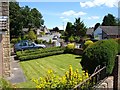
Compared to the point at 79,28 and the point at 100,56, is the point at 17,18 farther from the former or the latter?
the point at 100,56

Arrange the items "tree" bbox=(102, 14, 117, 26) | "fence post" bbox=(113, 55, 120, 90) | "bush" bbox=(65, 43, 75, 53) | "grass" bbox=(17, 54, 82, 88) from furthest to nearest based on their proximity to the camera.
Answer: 1. "tree" bbox=(102, 14, 117, 26)
2. "bush" bbox=(65, 43, 75, 53)
3. "grass" bbox=(17, 54, 82, 88)
4. "fence post" bbox=(113, 55, 120, 90)

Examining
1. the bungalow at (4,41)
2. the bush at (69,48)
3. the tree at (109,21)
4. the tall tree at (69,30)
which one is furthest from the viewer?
the tree at (109,21)

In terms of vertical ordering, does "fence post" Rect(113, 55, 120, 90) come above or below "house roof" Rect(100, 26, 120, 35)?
below

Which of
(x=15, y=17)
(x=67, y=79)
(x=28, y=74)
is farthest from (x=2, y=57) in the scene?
(x=15, y=17)

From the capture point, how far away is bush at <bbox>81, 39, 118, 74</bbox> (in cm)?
780

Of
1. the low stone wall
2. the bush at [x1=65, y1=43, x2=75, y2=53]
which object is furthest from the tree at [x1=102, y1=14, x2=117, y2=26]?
the low stone wall

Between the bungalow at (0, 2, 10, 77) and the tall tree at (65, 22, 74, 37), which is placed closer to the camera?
the bungalow at (0, 2, 10, 77)

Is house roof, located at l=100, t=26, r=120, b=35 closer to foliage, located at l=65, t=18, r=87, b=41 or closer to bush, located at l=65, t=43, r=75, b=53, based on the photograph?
foliage, located at l=65, t=18, r=87, b=41

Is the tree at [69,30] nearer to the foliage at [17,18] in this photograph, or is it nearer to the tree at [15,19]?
the foliage at [17,18]

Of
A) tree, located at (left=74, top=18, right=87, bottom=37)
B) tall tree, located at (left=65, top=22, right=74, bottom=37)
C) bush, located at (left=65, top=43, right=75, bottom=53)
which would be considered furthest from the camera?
tall tree, located at (left=65, top=22, right=74, bottom=37)

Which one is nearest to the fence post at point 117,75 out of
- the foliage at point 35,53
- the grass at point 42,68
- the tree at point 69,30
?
the grass at point 42,68

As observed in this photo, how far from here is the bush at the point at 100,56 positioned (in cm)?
780

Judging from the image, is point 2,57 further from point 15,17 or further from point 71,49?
point 15,17

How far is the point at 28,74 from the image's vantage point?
14.3 m
